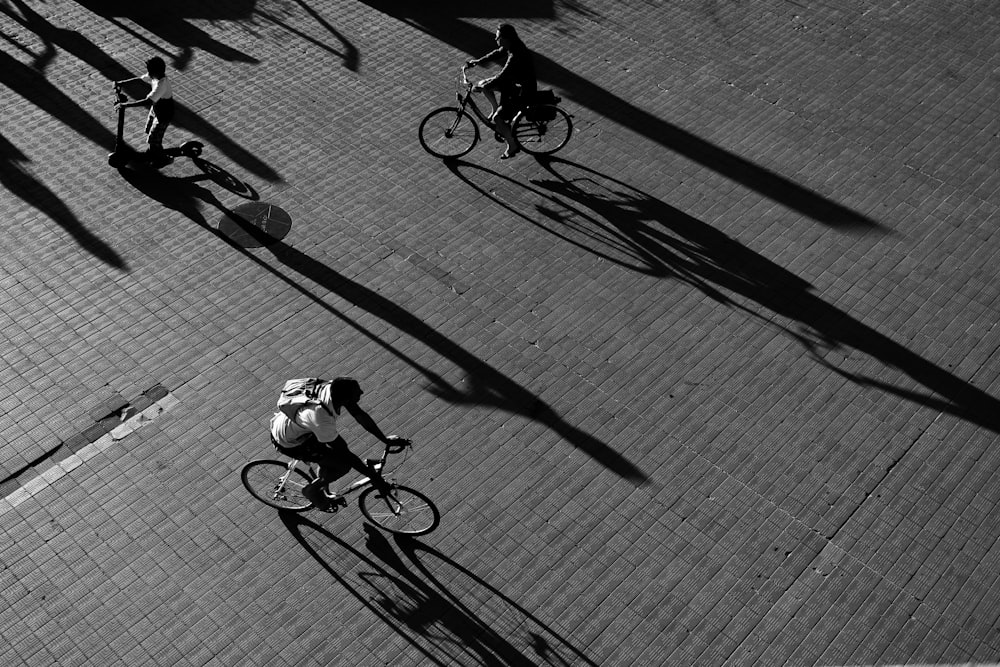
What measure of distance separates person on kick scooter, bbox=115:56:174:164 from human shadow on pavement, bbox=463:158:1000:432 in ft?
12.9

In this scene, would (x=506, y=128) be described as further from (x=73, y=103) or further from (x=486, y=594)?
(x=486, y=594)

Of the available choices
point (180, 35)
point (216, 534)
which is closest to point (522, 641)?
point (216, 534)

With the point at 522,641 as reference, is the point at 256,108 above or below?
above

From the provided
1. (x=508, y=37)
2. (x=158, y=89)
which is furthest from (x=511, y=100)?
(x=158, y=89)

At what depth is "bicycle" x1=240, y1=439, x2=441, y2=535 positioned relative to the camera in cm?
829

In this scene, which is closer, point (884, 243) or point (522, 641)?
point (522, 641)

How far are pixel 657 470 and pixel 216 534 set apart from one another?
4.02 meters

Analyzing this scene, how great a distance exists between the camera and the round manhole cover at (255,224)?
1138 cm

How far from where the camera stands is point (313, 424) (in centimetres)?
737

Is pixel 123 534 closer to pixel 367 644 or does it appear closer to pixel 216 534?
pixel 216 534

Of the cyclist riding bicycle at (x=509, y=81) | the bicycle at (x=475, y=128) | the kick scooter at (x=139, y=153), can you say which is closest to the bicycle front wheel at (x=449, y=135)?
the bicycle at (x=475, y=128)

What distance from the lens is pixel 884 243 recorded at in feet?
38.3

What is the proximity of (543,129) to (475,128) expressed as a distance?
87cm

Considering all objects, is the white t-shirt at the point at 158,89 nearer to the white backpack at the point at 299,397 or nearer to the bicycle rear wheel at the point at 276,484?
the bicycle rear wheel at the point at 276,484
